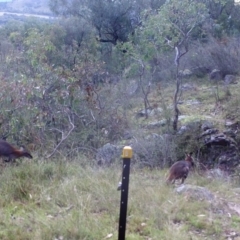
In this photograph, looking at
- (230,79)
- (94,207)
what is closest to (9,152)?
(94,207)

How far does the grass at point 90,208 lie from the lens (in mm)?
4953

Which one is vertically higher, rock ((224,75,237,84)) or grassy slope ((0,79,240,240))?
rock ((224,75,237,84))

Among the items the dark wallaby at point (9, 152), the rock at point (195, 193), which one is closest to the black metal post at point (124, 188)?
the rock at point (195, 193)

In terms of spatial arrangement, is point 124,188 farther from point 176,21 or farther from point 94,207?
point 176,21

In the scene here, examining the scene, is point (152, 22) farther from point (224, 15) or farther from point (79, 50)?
point (224, 15)

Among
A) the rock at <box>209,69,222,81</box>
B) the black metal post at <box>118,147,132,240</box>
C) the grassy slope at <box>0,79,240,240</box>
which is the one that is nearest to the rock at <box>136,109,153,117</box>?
the rock at <box>209,69,222,81</box>

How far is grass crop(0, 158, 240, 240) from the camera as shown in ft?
16.3

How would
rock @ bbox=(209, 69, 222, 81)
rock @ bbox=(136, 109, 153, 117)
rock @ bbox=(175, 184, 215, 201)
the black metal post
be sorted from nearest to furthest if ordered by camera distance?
1. the black metal post
2. rock @ bbox=(175, 184, 215, 201)
3. rock @ bbox=(136, 109, 153, 117)
4. rock @ bbox=(209, 69, 222, 81)

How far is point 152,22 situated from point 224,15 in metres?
10.5

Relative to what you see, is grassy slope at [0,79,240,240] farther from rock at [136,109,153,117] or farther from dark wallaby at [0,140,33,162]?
rock at [136,109,153,117]

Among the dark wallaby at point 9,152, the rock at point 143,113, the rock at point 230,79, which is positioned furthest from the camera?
the rock at point 230,79

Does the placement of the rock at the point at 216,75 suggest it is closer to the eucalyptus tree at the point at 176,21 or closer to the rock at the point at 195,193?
the eucalyptus tree at the point at 176,21

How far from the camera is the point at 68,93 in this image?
10.9 metres

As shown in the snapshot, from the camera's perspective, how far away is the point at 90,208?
5.52 m
